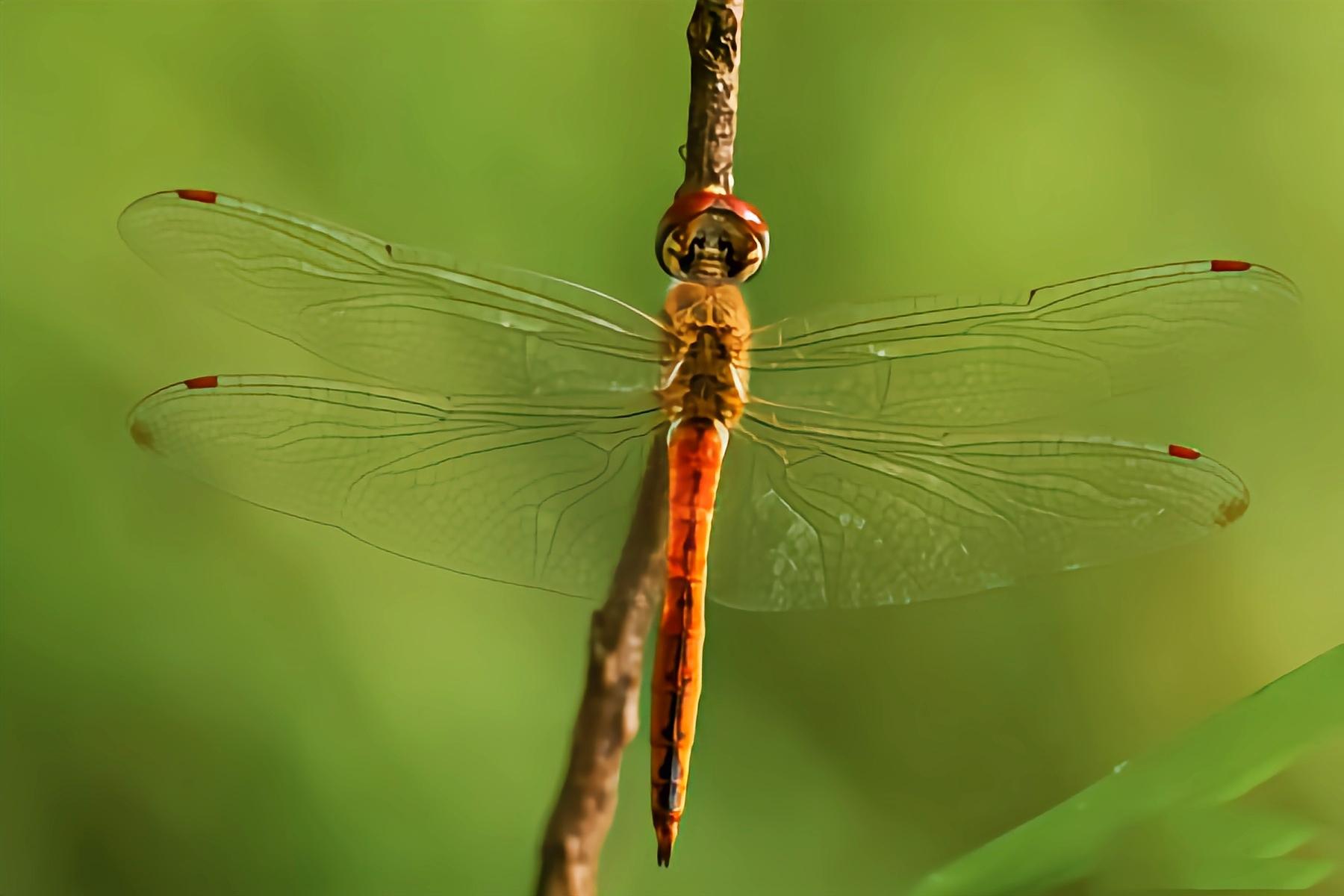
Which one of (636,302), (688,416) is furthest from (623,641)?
A: (636,302)

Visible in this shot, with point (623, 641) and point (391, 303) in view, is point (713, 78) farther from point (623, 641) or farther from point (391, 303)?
point (623, 641)

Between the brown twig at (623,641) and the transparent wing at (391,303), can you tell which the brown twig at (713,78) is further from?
the transparent wing at (391,303)

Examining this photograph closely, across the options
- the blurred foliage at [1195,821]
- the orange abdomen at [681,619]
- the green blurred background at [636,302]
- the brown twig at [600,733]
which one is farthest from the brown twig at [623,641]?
the green blurred background at [636,302]

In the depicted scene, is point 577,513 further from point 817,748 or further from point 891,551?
point 817,748

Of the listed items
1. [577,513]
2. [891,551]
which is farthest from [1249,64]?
[577,513]

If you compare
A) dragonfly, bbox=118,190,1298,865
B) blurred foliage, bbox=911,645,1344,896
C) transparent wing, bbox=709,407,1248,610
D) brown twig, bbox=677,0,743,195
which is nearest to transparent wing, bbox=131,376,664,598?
dragonfly, bbox=118,190,1298,865

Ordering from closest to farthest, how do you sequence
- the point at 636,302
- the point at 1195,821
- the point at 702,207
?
the point at 1195,821 → the point at 702,207 → the point at 636,302

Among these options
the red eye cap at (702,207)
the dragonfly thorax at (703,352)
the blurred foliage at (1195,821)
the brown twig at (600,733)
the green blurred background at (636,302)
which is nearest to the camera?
the blurred foliage at (1195,821)
